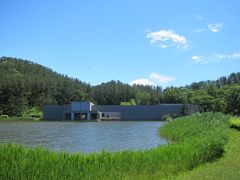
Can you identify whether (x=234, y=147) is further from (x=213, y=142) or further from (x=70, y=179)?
(x=70, y=179)

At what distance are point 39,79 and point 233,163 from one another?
515 feet

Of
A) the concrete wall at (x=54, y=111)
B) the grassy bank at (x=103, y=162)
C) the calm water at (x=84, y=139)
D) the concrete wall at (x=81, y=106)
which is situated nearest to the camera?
the grassy bank at (x=103, y=162)

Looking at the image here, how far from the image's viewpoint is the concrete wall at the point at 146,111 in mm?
140875

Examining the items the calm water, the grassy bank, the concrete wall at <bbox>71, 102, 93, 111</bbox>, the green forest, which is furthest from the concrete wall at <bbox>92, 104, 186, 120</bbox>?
the grassy bank

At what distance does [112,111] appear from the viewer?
480 feet

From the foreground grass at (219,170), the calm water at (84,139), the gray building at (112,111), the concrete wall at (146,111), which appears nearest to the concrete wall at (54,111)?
the gray building at (112,111)

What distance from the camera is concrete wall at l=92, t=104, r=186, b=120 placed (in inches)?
5546

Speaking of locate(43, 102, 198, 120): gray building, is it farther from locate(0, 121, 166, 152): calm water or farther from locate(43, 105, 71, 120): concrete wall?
locate(0, 121, 166, 152): calm water

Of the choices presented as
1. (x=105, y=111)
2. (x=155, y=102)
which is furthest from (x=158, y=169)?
(x=155, y=102)

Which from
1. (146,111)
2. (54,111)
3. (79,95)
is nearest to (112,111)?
(146,111)

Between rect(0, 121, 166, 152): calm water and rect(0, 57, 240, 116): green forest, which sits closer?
rect(0, 121, 166, 152): calm water

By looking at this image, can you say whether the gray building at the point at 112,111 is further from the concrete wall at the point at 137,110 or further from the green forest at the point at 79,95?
the green forest at the point at 79,95

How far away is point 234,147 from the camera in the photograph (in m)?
25.5

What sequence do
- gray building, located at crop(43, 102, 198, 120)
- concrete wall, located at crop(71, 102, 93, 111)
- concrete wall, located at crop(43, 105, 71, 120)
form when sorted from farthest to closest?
concrete wall, located at crop(43, 105, 71, 120) → concrete wall, located at crop(71, 102, 93, 111) → gray building, located at crop(43, 102, 198, 120)
